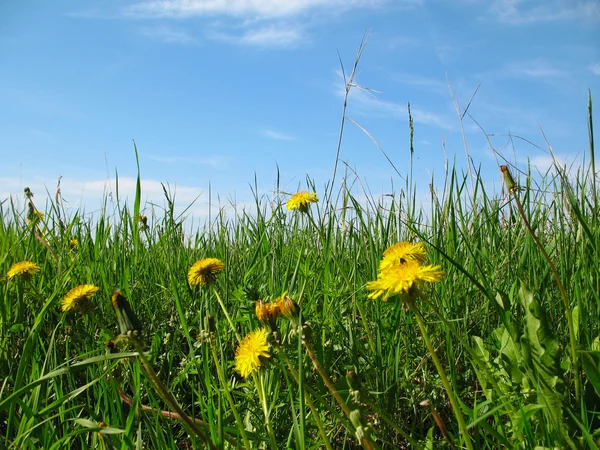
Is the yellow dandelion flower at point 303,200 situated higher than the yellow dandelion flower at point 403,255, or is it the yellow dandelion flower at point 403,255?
the yellow dandelion flower at point 303,200

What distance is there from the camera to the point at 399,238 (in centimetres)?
255

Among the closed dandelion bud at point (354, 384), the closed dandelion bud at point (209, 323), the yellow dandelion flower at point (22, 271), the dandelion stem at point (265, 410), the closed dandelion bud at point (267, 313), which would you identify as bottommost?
the dandelion stem at point (265, 410)

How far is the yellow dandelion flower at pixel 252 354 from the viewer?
4.09 ft

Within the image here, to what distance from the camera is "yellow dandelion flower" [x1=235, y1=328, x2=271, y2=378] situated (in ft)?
4.09

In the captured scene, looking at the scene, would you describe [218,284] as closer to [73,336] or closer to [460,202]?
Result: [73,336]

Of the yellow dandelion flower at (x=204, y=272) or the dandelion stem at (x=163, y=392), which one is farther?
the yellow dandelion flower at (x=204, y=272)

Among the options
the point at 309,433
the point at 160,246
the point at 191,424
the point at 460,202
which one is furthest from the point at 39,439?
the point at 460,202

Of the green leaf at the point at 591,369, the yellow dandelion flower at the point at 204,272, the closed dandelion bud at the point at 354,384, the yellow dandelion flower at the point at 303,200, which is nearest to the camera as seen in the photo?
the closed dandelion bud at the point at 354,384

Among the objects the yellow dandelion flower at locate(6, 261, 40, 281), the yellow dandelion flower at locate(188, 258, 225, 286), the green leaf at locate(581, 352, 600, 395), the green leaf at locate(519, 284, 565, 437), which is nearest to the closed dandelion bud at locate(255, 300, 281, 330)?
the yellow dandelion flower at locate(188, 258, 225, 286)

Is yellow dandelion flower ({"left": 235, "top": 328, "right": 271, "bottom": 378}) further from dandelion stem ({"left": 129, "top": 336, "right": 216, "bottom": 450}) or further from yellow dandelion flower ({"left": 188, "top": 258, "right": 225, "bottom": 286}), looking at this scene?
yellow dandelion flower ({"left": 188, "top": 258, "right": 225, "bottom": 286})

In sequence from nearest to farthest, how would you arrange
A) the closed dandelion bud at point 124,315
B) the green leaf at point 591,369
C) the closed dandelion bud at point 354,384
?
the closed dandelion bud at point 354,384, the closed dandelion bud at point 124,315, the green leaf at point 591,369

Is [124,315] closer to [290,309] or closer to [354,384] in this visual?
[290,309]

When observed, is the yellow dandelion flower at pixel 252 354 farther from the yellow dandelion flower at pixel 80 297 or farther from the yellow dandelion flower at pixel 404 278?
the yellow dandelion flower at pixel 80 297

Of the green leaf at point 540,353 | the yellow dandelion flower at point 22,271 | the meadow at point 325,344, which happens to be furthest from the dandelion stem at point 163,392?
the yellow dandelion flower at point 22,271
